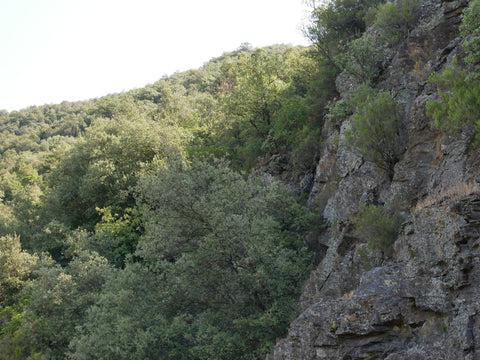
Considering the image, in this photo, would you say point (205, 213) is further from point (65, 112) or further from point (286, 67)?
point (65, 112)

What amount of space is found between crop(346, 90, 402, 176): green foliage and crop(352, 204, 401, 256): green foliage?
2.00 m

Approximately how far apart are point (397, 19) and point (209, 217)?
38.5 feet

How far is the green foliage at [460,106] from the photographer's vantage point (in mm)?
7605

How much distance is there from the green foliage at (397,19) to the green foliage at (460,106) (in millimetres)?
7530

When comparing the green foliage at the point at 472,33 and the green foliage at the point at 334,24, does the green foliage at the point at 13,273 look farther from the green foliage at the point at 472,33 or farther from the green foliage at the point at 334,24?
the green foliage at the point at 472,33

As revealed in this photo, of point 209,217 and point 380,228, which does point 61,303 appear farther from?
point 380,228

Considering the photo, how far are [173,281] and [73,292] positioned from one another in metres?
7.98

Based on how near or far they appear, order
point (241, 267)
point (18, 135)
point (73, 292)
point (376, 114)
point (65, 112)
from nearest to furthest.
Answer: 1. point (376, 114)
2. point (241, 267)
3. point (73, 292)
4. point (18, 135)
5. point (65, 112)

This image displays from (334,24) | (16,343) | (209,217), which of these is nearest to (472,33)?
(209,217)

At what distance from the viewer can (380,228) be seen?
992 centimetres

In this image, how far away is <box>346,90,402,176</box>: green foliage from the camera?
11.4 metres

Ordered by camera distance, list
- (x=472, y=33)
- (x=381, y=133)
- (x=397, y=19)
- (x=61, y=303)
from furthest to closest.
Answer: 1. (x=61, y=303)
2. (x=397, y=19)
3. (x=381, y=133)
4. (x=472, y=33)

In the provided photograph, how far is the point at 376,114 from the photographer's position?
11.5 m

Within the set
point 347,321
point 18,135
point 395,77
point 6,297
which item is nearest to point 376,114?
point 395,77
